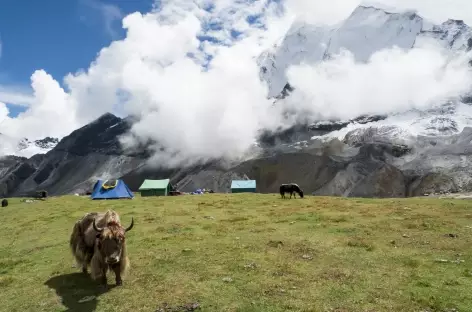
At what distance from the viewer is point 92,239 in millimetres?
17578

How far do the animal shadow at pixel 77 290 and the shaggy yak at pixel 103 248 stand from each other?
1.27 ft

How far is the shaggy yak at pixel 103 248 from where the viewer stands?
1556cm

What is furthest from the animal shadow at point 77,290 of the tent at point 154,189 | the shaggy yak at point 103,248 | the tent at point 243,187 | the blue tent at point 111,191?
the tent at point 243,187

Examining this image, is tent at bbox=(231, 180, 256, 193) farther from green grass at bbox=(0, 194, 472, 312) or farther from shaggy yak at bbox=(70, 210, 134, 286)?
shaggy yak at bbox=(70, 210, 134, 286)

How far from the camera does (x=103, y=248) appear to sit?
51.5 ft

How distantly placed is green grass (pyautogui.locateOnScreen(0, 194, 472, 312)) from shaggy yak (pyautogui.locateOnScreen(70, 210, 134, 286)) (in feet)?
2.19

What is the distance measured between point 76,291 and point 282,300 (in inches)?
312

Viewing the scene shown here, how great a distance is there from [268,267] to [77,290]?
7555mm

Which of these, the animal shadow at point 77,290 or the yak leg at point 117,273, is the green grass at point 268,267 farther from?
the yak leg at point 117,273

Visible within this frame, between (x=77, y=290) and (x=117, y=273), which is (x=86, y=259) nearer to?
(x=77, y=290)

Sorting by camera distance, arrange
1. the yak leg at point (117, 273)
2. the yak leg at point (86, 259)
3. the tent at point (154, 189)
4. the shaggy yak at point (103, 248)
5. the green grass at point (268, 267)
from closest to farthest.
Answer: the green grass at point (268, 267)
the shaggy yak at point (103, 248)
the yak leg at point (117, 273)
the yak leg at point (86, 259)
the tent at point (154, 189)

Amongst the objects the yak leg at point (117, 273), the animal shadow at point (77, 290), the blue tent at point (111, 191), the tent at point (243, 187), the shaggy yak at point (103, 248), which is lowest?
the animal shadow at point (77, 290)

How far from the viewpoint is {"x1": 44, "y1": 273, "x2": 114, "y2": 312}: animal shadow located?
1459 centimetres

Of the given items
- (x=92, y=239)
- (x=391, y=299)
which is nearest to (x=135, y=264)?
(x=92, y=239)
